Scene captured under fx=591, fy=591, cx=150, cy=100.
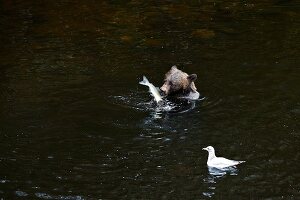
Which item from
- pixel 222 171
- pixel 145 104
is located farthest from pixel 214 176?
pixel 145 104

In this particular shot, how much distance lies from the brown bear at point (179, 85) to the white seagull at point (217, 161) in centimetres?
467

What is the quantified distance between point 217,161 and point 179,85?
5207 mm

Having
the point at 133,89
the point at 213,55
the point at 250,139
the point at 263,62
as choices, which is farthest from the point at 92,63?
the point at 250,139

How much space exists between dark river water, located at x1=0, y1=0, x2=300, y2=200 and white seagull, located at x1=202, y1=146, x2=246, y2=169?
174 mm

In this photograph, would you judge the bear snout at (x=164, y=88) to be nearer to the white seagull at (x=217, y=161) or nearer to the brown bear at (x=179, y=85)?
the brown bear at (x=179, y=85)

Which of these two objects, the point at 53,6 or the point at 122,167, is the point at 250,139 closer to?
the point at 122,167

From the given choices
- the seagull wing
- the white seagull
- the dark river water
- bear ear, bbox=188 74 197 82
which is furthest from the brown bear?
the seagull wing

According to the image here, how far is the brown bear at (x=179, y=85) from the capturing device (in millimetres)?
17500

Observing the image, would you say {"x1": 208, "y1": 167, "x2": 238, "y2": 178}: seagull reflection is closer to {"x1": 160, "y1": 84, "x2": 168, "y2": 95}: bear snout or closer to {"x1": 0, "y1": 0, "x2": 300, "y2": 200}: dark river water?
{"x1": 0, "y1": 0, "x2": 300, "y2": 200}: dark river water

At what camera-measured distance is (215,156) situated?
13031 mm

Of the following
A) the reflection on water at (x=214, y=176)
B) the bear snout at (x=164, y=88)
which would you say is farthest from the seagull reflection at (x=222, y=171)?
the bear snout at (x=164, y=88)

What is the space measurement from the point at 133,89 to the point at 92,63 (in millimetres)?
2750

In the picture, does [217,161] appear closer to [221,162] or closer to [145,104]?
[221,162]

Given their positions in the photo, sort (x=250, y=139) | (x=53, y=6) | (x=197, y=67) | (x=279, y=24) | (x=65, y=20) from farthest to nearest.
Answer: (x=53, y=6) < (x=65, y=20) < (x=279, y=24) < (x=197, y=67) < (x=250, y=139)
